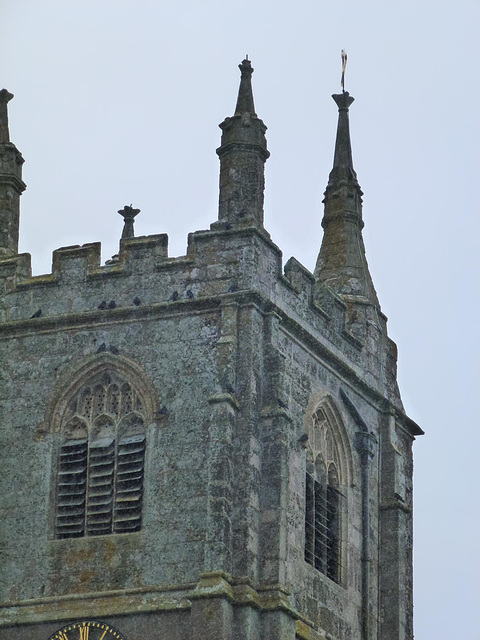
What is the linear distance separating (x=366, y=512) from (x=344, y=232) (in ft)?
20.5

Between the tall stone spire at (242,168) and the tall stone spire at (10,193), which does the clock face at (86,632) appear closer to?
A: the tall stone spire at (242,168)

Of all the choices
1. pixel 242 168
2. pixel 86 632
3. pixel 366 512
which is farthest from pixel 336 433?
pixel 86 632

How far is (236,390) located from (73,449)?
10.9 feet

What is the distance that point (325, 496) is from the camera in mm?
43719

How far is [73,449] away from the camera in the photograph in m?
42.4

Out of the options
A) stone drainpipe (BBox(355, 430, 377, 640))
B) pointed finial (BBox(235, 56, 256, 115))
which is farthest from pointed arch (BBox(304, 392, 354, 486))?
pointed finial (BBox(235, 56, 256, 115))

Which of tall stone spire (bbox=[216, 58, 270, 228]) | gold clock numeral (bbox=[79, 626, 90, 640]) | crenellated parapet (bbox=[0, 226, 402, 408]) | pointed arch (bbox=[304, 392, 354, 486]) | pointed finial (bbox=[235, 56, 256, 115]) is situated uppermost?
pointed finial (bbox=[235, 56, 256, 115])

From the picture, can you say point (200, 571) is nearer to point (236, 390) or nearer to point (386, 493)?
point (236, 390)

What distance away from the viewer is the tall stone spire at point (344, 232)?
1866 inches

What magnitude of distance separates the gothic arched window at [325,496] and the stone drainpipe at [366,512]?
2.07ft

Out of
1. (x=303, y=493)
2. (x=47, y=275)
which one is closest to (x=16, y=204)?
(x=47, y=275)

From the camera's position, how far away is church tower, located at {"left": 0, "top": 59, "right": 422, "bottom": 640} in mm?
40406

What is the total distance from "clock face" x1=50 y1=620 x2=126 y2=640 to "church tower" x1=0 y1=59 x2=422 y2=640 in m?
0.03

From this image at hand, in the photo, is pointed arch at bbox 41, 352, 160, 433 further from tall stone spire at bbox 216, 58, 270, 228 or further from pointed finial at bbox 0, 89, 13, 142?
pointed finial at bbox 0, 89, 13, 142
